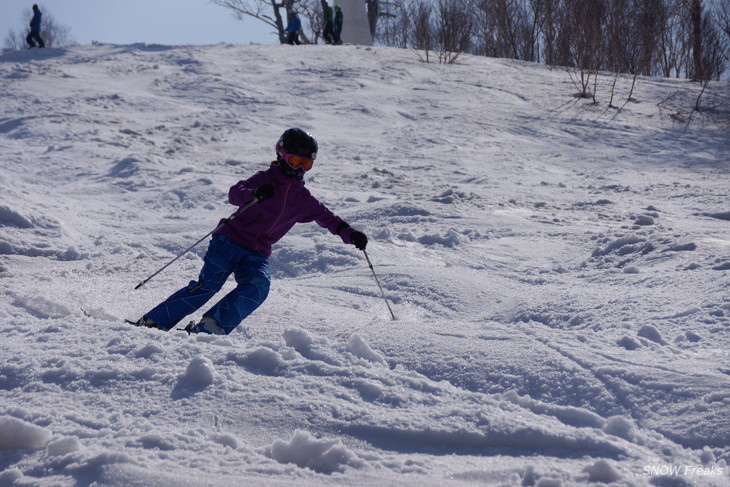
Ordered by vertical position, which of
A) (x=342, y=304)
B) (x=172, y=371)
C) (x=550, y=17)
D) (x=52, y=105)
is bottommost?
(x=342, y=304)

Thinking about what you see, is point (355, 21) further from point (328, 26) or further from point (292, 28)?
point (292, 28)

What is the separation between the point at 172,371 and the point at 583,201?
5.66 metres

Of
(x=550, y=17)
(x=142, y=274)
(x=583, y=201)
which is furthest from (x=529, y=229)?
(x=550, y=17)

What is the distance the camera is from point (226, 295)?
3.44 meters

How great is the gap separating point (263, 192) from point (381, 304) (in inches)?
45.8

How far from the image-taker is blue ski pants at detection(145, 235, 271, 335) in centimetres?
331

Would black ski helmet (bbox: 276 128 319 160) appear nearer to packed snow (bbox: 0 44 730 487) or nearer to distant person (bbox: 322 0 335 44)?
packed snow (bbox: 0 44 730 487)

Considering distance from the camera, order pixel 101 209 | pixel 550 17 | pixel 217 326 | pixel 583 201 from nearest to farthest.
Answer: pixel 217 326 < pixel 101 209 < pixel 583 201 < pixel 550 17

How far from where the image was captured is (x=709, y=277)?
388 cm

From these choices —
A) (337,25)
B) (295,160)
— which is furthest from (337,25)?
(295,160)

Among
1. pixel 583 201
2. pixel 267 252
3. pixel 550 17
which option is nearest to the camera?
pixel 267 252

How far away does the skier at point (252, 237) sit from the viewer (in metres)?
3.36

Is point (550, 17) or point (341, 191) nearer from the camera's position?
point (341, 191)

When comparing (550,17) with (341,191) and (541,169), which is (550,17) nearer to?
(541,169)
